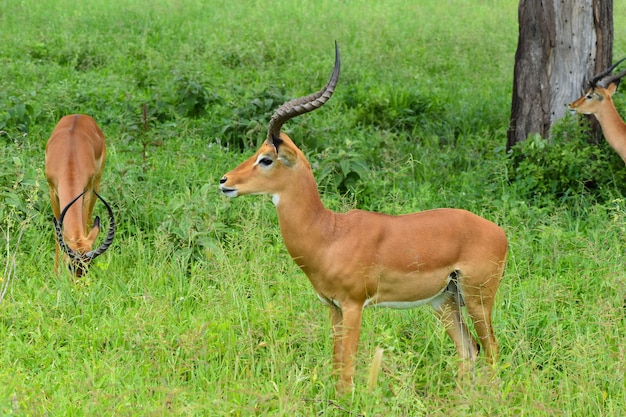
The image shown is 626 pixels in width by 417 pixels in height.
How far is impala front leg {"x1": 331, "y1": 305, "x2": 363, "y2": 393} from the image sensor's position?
366cm

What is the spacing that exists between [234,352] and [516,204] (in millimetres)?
Answer: 2636

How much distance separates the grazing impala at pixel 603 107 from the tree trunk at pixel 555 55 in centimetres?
13

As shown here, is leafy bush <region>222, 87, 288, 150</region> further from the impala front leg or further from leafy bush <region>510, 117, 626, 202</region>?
the impala front leg

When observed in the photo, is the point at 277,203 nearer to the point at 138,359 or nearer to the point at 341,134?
the point at 138,359

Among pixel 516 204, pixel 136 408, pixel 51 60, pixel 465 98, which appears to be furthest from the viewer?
pixel 51 60

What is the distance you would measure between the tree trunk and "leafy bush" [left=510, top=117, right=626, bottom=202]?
27 cm

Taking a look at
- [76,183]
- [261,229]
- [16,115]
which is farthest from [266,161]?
[16,115]

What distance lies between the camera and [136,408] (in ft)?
11.2

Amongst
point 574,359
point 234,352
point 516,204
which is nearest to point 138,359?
point 234,352

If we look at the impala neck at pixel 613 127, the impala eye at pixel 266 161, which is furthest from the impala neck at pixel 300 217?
the impala neck at pixel 613 127

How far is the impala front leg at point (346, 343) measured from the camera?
3658mm

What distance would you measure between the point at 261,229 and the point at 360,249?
1.64 metres

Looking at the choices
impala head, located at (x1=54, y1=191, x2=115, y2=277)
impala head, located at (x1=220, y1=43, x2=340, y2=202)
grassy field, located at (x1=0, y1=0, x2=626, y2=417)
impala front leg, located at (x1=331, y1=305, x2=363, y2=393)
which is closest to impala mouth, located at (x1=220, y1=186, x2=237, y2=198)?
impala head, located at (x1=220, y1=43, x2=340, y2=202)

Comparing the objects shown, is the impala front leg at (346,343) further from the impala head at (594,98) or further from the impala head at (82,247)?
the impala head at (594,98)
